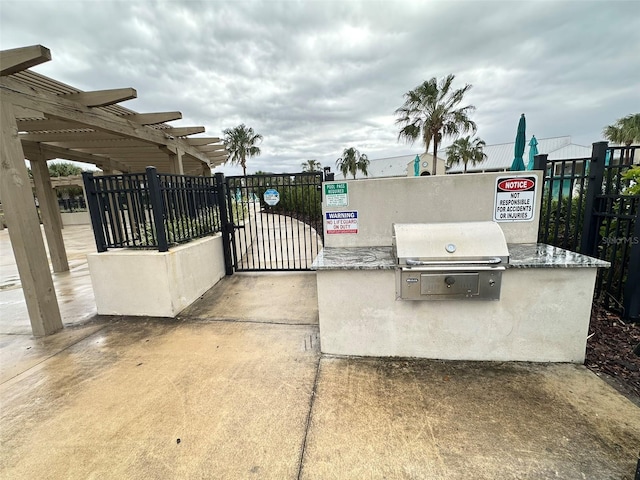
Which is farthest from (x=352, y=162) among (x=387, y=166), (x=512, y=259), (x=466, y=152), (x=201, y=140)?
(x=512, y=259)

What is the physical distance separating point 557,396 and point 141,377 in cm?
343

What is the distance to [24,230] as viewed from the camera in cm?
335

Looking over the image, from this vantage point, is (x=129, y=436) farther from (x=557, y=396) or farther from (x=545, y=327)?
(x=545, y=327)

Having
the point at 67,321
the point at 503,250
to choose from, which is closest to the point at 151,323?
the point at 67,321

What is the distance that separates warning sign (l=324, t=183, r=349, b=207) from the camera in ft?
10.9

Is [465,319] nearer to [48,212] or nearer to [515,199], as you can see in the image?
[515,199]

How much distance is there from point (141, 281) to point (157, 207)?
103 centimetres

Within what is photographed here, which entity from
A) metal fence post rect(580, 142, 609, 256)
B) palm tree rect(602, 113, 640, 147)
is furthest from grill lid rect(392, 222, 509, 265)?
palm tree rect(602, 113, 640, 147)

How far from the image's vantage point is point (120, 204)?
158 inches

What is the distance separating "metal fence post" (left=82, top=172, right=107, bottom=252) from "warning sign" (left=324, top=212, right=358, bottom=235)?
321 cm

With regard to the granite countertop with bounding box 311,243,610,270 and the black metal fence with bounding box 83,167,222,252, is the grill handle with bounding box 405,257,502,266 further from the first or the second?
the black metal fence with bounding box 83,167,222,252

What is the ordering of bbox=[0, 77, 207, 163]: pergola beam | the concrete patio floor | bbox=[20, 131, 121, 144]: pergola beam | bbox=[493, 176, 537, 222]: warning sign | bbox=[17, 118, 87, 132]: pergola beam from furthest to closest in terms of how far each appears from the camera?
bbox=[20, 131, 121, 144]: pergola beam, bbox=[17, 118, 87, 132]: pergola beam, bbox=[0, 77, 207, 163]: pergola beam, bbox=[493, 176, 537, 222]: warning sign, the concrete patio floor

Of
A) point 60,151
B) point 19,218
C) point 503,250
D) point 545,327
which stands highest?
point 60,151

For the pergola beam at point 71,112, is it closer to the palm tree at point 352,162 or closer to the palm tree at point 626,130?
the palm tree at point 626,130
